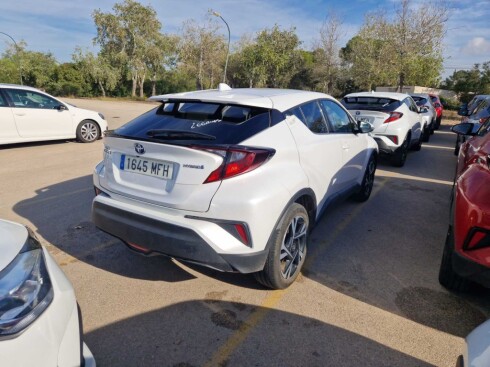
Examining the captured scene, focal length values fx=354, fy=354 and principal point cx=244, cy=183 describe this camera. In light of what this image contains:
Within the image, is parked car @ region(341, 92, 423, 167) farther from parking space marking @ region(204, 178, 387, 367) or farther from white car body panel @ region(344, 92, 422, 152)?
parking space marking @ region(204, 178, 387, 367)

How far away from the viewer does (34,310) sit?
4.74 ft

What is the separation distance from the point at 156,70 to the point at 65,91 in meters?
10.9

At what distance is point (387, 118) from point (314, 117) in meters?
4.45

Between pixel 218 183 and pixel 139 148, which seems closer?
pixel 218 183

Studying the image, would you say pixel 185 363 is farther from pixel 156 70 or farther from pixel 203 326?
pixel 156 70

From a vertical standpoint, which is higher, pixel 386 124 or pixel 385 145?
pixel 386 124

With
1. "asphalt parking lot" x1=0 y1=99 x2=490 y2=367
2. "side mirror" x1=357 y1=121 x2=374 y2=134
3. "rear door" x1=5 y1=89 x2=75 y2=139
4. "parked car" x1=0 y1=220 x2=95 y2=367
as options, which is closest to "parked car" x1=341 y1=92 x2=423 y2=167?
"side mirror" x1=357 y1=121 x2=374 y2=134

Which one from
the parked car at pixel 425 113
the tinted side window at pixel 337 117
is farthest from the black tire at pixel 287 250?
the parked car at pixel 425 113

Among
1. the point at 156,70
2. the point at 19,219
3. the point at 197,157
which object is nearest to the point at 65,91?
the point at 156,70

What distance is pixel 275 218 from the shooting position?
8.86 feet

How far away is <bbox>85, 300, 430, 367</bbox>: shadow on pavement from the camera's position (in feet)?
7.60

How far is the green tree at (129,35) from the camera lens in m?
39.0

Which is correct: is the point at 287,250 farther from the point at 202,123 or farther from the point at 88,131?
the point at 88,131

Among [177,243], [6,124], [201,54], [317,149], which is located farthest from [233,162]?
[201,54]
